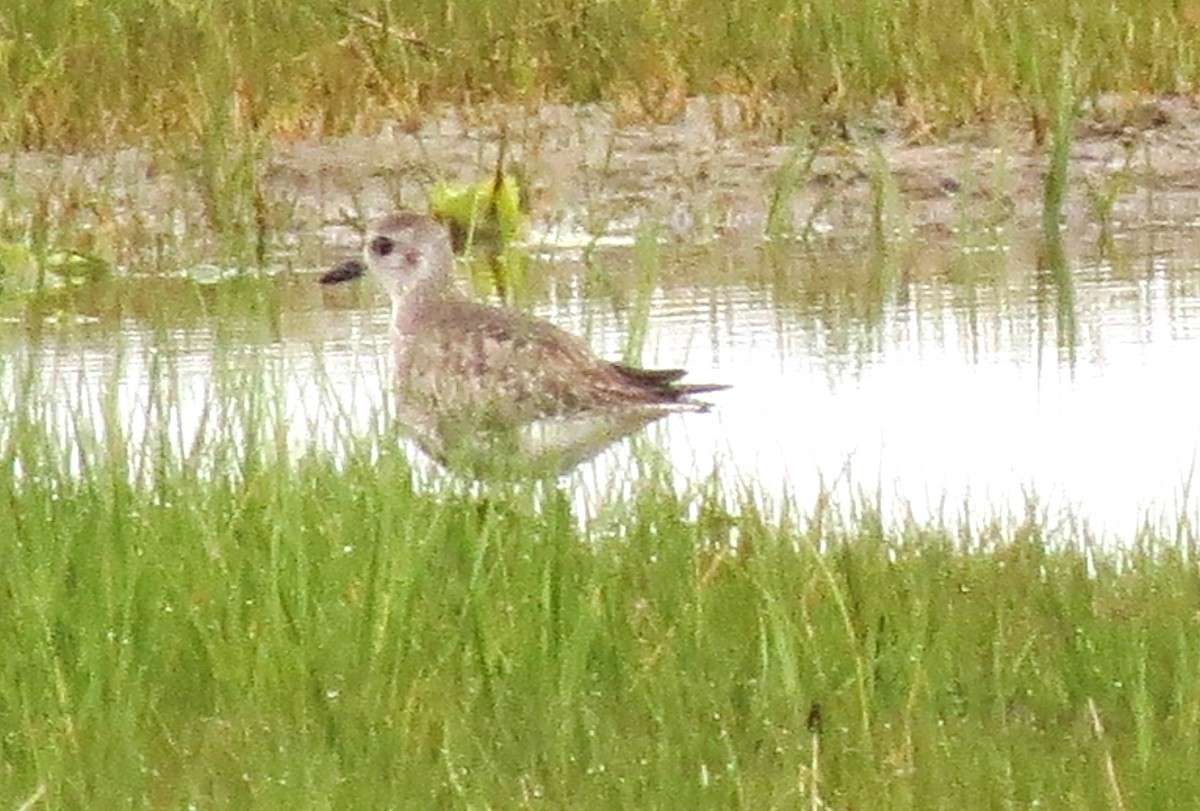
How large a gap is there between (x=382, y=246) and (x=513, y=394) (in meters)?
1.41

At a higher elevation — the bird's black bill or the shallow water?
the bird's black bill

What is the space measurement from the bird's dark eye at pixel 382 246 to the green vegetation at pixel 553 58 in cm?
357

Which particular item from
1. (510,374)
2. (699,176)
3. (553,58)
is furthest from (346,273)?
(553,58)

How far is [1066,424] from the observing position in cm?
687

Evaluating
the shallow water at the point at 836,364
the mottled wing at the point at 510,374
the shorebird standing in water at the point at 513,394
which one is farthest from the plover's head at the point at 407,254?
the mottled wing at the point at 510,374

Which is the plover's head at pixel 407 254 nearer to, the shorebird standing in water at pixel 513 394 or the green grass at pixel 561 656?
the shorebird standing in water at pixel 513 394

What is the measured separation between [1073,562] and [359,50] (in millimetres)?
6786

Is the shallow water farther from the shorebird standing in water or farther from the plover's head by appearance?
the plover's head

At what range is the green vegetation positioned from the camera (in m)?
11.2

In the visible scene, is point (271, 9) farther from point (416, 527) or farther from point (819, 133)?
point (416, 527)

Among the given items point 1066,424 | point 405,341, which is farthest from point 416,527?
point 1066,424

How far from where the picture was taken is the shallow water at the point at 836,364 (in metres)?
6.13

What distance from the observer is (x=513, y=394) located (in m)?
6.22

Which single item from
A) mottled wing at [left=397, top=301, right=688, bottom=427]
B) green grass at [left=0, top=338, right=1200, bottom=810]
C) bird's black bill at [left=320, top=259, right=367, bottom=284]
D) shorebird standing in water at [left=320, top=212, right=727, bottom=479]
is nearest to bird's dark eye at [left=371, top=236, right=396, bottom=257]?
bird's black bill at [left=320, top=259, right=367, bottom=284]
